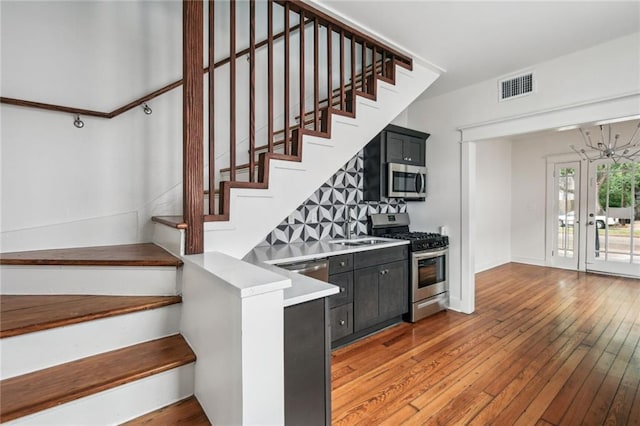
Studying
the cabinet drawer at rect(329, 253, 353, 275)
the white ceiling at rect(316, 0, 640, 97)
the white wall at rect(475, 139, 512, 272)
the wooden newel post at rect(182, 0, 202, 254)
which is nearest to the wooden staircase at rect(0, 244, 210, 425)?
the wooden newel post at rect(182, 0, 202, 254)

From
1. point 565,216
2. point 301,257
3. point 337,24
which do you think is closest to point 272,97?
point 337,24

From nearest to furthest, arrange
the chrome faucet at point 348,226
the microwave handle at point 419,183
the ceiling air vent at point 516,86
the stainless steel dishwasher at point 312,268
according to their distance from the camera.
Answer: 1. the stainless steel dishwasher at point 312,268
2. the ceiling air vent at point 516,86
3. the chrome faucet at point 348,226
4. the microwave handle at point 419,183

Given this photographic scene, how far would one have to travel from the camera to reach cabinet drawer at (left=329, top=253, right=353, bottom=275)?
2674mm

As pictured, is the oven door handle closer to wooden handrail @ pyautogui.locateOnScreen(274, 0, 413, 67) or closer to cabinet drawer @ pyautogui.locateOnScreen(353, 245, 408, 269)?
cabinet drawer @ pyautogui.locateOnScreen(353, 245, 408, 269)

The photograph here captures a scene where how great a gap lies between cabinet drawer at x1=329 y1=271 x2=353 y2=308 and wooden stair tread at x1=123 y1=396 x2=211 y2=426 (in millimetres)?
1584

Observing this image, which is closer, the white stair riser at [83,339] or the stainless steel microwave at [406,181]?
the white stair riser at [83,339]

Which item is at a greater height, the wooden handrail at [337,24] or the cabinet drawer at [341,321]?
the wooden handrail at [337,24]

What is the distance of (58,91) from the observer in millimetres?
2025

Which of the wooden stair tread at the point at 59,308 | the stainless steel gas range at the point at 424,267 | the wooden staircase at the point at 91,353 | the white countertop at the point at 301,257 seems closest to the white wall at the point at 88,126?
the wooden staircase at the point at 91,353

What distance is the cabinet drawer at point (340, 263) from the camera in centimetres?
267

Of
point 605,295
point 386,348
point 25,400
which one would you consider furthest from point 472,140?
point 25,400

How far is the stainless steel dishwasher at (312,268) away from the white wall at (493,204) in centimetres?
412

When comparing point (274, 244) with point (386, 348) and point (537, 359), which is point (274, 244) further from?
point (537, 359)

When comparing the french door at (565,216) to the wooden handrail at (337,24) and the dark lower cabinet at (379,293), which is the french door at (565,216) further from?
the wooden handrail at (337,24)
